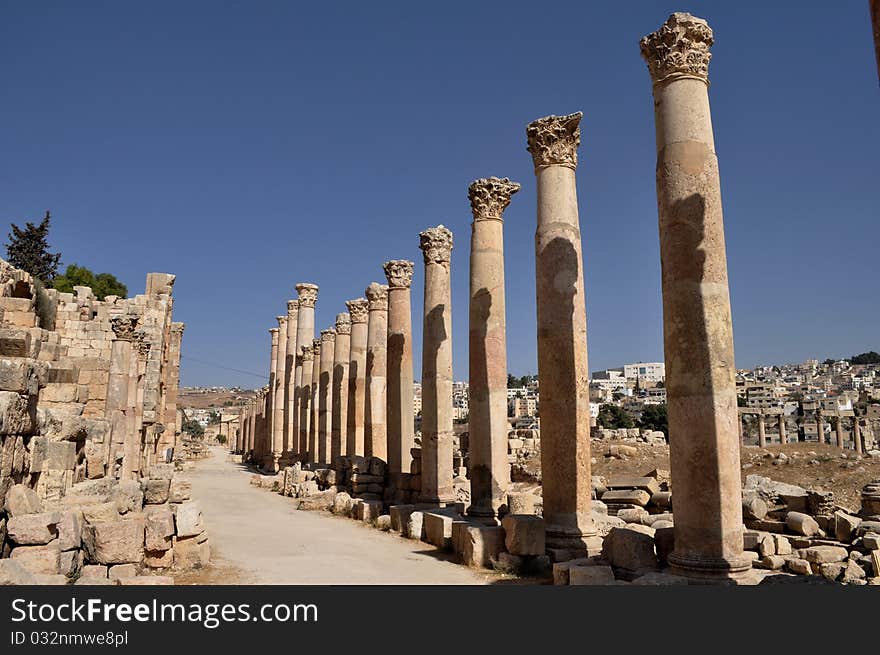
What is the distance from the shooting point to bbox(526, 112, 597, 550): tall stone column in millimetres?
11227

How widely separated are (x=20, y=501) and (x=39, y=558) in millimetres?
943

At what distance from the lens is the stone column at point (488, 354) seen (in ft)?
46.4

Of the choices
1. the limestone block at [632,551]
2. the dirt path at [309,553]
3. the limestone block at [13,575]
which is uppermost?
the limestone block at [13,575]

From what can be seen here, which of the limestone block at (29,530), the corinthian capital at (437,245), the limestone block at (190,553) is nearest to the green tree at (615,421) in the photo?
the corinthian capital at (437,245)

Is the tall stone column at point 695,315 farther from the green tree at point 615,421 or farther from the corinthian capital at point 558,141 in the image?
the green tree at point 615,421

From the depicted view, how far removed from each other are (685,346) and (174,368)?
34.1 meters

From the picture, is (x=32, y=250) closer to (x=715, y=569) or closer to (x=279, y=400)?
(x=279, y=400)

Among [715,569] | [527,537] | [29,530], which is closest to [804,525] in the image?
[527,537]

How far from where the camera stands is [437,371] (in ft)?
56.8

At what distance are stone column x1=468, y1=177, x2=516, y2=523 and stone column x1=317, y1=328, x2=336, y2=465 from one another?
1476 centimetres

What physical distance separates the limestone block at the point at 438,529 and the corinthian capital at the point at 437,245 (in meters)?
6.65

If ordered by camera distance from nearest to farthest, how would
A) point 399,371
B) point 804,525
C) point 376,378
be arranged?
point 804,525 < point 399,371 < point 376,378

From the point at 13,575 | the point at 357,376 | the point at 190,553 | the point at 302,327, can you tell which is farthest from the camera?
the point at 302,327

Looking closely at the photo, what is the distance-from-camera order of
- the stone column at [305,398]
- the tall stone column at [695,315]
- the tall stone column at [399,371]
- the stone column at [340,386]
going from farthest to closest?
the stone column at [305,398] < the stone column at [340,386] < the tall stone column at [399,371] < the tall stone column at [695,315]
